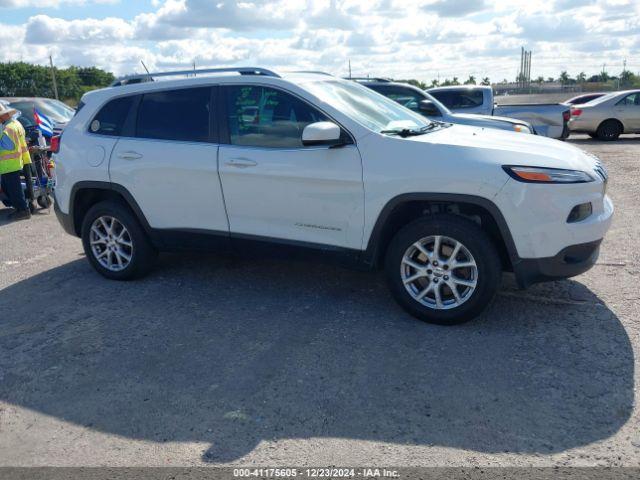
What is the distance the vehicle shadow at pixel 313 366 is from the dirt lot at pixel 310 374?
0.04ft

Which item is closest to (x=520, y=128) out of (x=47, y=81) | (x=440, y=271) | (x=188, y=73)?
(x=188, y=73)

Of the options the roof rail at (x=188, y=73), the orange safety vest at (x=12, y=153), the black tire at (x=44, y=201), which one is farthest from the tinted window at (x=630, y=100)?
the orange safety vest at (x=12, y=153)

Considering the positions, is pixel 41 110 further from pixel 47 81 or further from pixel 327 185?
pixel 47 81

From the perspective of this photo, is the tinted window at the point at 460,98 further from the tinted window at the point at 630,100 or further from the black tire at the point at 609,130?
the tinted window at the point at 630,100

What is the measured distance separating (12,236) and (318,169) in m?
5.35

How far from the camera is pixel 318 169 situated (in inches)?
185

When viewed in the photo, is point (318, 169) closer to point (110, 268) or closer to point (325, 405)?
point (325, 405)

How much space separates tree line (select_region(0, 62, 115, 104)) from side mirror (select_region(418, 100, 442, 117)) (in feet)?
113

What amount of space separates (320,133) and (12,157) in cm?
608

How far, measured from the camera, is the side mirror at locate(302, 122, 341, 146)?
4.41 metres

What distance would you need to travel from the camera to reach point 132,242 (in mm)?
5746

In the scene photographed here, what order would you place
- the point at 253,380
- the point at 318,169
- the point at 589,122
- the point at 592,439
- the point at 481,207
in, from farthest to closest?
1. the point at 589,122
2. the point at 318,169
3. the point at 481,207
4. the point at 253,380
5. the point at 592,439

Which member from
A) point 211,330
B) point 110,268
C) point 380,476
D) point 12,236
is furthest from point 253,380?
point 12,236

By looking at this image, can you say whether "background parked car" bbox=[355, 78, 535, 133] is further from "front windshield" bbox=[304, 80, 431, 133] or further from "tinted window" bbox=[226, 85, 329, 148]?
"tinted window" bbox=[226, 85, 329, 148]
